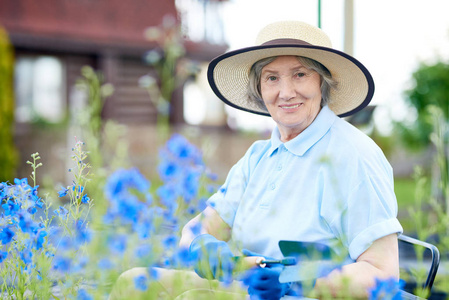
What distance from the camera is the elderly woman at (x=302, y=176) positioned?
1.42 m

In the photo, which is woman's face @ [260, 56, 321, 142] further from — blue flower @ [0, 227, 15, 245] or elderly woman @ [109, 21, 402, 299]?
blue flower @ [0, 227, 15, 245]

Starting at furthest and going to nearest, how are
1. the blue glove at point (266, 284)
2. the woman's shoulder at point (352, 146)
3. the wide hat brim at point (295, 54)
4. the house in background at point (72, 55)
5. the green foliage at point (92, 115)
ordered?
the house in background at point (72, 55) < the green foliage at point (92, 115) < the wide hat brim at point (295, 54) < the woman's shoulder at point (352, 146) < the blue glove at point (266, 284)

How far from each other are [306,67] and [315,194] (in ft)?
1.34

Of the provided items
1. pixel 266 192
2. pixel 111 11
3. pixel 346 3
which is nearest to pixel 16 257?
pixel 266 192

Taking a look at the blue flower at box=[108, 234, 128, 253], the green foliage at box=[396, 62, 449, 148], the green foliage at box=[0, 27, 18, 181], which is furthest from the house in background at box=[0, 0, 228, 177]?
the blue flower at box=[108, 234, 128, 253]

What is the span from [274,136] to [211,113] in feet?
40.0

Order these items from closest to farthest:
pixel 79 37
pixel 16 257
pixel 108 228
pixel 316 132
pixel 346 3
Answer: pixel 108 228, pixel 16 257, pixel 316 132, pixel 346 3, pixel 79 37

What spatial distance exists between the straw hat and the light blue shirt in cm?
15

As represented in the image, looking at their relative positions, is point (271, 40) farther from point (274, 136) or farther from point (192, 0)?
point (192, 0)

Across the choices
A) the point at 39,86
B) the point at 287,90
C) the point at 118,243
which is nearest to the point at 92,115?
the point at 287,90

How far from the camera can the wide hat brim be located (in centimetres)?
171

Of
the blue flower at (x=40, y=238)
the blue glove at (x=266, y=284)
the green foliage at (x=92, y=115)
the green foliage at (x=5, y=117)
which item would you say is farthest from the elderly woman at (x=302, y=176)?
the green foliage at (x=5, y=117)

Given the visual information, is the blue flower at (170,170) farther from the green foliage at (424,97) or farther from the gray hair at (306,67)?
the green foliage at (424,97)

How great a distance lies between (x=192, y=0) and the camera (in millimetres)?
13688
